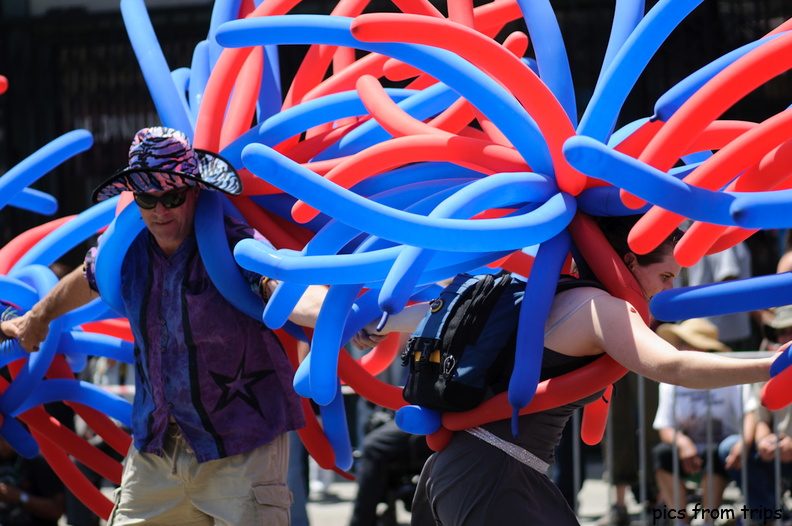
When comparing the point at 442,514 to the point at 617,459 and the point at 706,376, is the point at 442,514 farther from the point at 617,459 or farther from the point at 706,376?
the point at 617,459

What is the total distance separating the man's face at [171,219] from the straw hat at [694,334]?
275cm

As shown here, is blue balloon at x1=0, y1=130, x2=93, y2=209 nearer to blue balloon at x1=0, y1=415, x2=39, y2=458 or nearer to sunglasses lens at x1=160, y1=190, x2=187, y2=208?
blue balloon at x1=0, y1=415, x2=39, y2=458

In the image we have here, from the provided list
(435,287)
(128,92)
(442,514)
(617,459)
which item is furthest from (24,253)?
(128,92)

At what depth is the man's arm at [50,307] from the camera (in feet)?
11.1

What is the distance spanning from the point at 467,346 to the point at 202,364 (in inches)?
34.7

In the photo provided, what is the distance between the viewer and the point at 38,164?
12.5 ft

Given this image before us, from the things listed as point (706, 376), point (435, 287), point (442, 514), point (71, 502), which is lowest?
point (71, 502)

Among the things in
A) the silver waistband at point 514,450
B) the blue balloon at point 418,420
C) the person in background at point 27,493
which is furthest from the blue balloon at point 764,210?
the person in background at point 27,493

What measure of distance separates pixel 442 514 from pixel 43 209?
7.24ft

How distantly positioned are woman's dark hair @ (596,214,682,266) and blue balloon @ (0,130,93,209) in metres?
1.97

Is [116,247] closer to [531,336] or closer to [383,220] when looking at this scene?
[383,220]

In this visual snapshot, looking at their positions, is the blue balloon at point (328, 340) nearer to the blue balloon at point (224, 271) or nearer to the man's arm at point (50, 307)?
the blue balloon at point (224, 271)

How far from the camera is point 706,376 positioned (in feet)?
7.20

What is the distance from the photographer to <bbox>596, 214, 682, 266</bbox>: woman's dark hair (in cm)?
256
